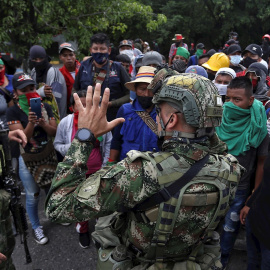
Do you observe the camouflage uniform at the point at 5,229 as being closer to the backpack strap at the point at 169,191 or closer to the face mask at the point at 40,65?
the backpack strap at the point at 169,191

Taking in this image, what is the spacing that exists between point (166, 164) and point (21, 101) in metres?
2.31

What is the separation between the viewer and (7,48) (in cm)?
628

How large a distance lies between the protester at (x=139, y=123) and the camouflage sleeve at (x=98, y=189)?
1310mm

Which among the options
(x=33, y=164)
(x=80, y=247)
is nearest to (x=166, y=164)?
(x=33, y=164)

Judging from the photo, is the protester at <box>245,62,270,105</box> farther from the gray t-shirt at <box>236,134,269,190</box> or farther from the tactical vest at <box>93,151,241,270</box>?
the tactical vest at <box>93,151,241,270</box>

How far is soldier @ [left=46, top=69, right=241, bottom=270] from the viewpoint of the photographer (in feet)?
4.28

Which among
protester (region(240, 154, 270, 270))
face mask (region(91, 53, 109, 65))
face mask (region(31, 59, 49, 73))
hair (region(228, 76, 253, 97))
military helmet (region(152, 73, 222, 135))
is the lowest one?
protester (region(240, 154, 270, 270))

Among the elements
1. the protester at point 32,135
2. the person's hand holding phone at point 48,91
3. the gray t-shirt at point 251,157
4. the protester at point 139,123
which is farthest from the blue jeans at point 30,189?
the gray t-shirt at point 251,157

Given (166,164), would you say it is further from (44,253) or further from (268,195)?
(44,253)

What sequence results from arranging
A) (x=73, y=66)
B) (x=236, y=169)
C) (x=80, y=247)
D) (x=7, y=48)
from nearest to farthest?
(x=236, y=169) → (x=80, y=247) → (x=73, y=66) → (x=7, y=48)

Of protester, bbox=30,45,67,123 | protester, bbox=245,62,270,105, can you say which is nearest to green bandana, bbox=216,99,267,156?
protester, bbox=245,62,270,105

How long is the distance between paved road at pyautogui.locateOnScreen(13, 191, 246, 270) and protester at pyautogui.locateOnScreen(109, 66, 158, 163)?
1331mm

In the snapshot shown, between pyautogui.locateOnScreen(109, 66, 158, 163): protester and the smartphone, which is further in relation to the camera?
the smartphone

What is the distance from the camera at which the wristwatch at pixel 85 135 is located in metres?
→ 1.38
